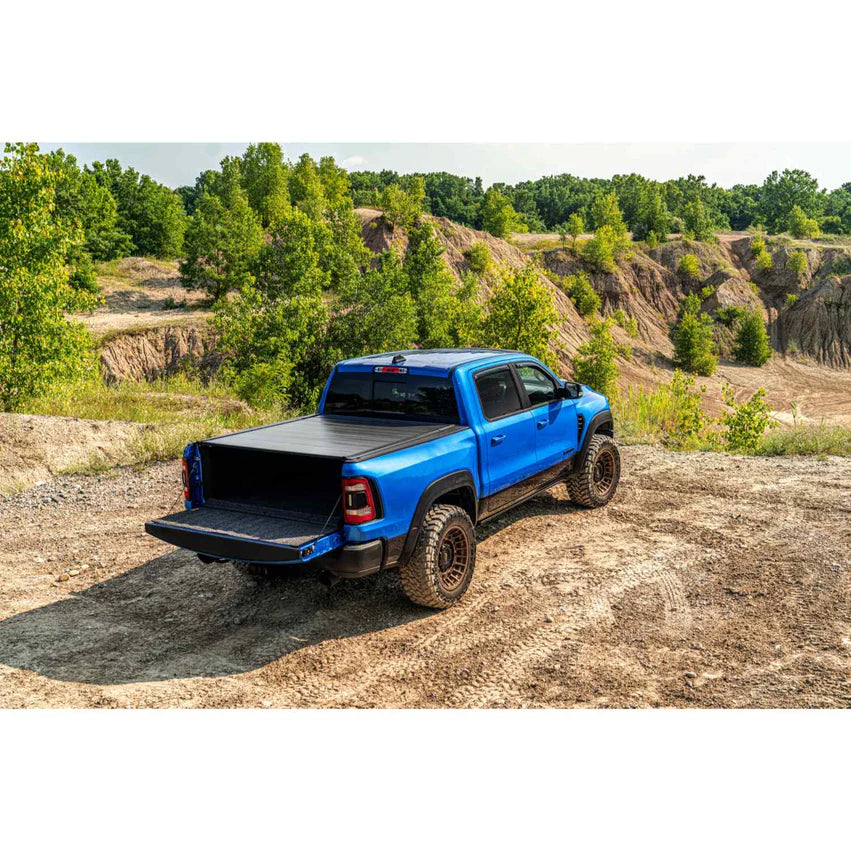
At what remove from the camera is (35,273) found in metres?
12.5

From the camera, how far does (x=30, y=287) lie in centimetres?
1220

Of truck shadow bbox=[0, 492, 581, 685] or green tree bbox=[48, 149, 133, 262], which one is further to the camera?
green tree bbox=[48, 149, 133, 262]

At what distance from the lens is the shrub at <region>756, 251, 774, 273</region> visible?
77812 millimetres

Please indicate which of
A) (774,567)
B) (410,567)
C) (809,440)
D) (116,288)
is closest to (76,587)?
(410,567)

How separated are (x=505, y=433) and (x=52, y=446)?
7365 mm

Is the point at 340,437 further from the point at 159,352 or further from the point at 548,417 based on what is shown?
the point at 159,352

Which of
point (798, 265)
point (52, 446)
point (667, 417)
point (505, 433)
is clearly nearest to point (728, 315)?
point (798, 265)

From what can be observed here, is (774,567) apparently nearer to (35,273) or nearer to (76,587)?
(76,587)

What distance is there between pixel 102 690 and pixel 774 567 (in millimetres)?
5857

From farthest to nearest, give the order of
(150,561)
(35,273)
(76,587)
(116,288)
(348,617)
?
1. (116,288)
2. (35,273)
3. (150,561)
4. (76,587)
5. (348,617)

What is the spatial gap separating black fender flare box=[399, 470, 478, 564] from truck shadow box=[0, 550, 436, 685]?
74 centimetres

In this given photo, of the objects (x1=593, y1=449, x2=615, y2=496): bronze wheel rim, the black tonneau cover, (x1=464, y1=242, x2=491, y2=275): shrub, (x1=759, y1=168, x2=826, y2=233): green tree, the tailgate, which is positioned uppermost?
(x1=759, y1=168, x2=826, y2=233): green tree

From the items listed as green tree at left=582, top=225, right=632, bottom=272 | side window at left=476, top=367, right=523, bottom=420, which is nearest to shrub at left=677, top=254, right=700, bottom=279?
green tree at left=582, top=225, right=632, bottom=272

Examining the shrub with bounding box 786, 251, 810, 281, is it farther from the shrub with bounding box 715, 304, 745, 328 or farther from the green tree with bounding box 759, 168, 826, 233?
the green tree with bounding box 759, 168, 826, 233
